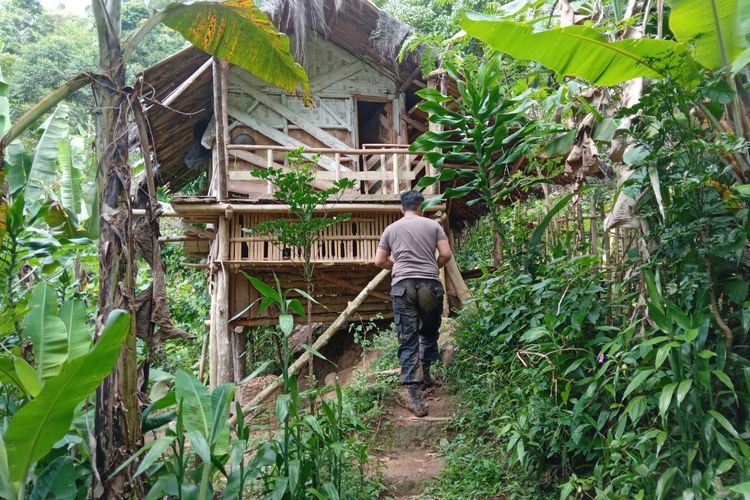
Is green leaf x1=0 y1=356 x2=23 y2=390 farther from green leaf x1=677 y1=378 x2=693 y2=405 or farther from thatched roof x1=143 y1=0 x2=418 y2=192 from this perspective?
thatched roof x1=143 y1=0 x2=418 y2=192

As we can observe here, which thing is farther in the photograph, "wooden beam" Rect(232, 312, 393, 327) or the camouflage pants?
"wooden beam" Rect(232, 312, 393, 327)

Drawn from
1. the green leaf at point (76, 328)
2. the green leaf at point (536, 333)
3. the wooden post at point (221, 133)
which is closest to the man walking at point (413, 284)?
the green leaf at point (536, 333)

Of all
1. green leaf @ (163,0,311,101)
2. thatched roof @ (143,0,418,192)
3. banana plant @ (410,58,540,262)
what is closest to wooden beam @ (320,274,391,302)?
thatched roof @ (143,0,418,192)

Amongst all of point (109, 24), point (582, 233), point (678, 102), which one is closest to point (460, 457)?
point (582, 233)

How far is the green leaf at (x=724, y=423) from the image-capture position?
2.47m

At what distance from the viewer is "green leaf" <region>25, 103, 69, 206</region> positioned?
16.3 feet

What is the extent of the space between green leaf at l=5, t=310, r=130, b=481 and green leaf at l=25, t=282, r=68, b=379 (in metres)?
0.58

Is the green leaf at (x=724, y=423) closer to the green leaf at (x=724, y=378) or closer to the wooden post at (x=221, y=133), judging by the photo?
the green leaf at (x=724, y=378)

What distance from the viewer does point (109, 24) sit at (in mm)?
2984

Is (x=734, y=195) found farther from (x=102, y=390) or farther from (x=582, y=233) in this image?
(x=102, y=390)

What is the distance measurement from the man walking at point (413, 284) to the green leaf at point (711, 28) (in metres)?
2.35

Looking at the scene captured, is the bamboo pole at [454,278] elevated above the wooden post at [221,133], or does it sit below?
below

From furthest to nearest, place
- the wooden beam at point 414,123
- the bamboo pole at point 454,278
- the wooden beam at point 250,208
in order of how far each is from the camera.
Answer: the wooden beam at point 414,123
the bamboo pole at point 454,278
the wooden beam at point 250,208

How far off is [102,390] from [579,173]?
3473 millimetres
